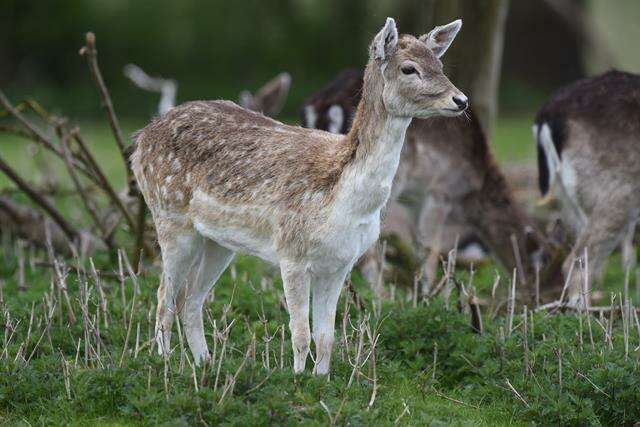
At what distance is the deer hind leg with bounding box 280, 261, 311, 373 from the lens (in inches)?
219

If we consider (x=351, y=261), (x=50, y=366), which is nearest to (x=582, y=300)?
(x=351, y=261)

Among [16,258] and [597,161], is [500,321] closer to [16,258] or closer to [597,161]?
[597,161]

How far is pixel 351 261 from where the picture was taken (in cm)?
554

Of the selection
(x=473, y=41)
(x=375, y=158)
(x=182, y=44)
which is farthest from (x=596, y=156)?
(x=182, y=44)

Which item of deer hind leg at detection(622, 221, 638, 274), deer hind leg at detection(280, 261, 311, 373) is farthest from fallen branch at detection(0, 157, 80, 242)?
deer hind leg at detection(622, 221, 638, 274)

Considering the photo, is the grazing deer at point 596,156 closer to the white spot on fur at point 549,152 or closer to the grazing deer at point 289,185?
the white spot on fur at point 549,152

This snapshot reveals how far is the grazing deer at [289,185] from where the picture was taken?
17.8 feet

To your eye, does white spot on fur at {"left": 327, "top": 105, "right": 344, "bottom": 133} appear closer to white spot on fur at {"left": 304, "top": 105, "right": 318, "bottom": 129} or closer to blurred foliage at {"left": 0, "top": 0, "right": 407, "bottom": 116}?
white spot on fur at {"left": 304, "top": 105, "right": 318, "bottom": 129}

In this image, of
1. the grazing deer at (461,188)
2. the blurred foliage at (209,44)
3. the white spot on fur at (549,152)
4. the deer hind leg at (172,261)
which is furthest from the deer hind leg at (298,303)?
the blurred foliage at (209,44)

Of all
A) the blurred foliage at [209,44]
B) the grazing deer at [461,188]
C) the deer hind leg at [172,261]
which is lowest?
the blurred foliage at [209,44]

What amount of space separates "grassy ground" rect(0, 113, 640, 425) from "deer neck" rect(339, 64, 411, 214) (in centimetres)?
66

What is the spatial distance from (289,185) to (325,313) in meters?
0.68

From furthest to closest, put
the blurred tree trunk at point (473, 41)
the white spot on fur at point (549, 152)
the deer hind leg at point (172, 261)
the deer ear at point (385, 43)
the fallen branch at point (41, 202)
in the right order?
the blurred tree trunk at point (473, 41)
the white spot on fur at point (549, 152)
the fallen branch at point (41, 202)
the deer hind leg at point (172, 261)
the deer ear at point (385, 43)

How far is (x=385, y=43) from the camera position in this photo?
17.7 feet
